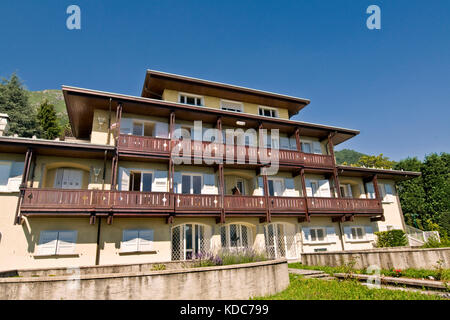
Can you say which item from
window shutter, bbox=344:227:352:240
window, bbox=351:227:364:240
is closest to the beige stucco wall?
window shutter, bbox=344:227:352:240

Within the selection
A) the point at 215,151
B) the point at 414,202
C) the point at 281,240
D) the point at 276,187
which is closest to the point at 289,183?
the point at 276,187

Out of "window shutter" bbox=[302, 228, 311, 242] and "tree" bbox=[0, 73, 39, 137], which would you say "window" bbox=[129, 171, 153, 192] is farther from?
"tree" bbox=[0, 73, 39, 137]

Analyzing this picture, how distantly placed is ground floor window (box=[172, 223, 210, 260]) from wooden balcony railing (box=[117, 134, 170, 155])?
207 inches

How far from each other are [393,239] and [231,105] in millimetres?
16547

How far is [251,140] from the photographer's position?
21938mm

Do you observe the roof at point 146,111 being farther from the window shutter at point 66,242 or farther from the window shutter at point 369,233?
the window shutter at point 369,233

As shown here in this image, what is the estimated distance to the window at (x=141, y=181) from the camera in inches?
707

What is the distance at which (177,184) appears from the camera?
18.5 m

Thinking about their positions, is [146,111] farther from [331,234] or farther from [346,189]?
[346,189]

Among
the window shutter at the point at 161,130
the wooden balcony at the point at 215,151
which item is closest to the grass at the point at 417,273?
the wooden balcony at the point at 215,151

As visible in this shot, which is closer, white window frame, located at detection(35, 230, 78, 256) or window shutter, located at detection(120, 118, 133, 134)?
white window frame, located at detection(35, 230, 78, 256)

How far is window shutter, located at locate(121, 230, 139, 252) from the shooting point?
16000 millimetres
